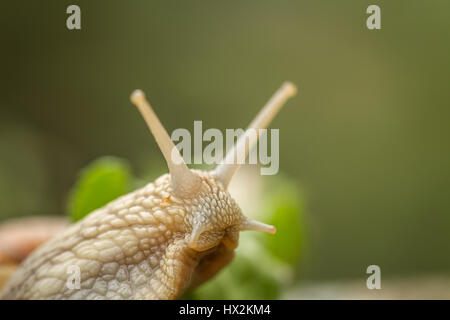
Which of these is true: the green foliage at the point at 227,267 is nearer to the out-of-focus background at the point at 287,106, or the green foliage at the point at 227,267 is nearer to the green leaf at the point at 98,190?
the green leaf at the point at 98,190

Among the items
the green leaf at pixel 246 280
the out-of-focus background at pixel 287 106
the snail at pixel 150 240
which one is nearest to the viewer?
the snail at pixel 150 240

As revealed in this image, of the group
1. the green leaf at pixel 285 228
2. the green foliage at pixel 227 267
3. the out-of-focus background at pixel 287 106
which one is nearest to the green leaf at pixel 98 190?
the green foliage at pixel 227 267

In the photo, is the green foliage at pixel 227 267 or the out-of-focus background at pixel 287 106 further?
the out-of-focus background at pixel 287 106

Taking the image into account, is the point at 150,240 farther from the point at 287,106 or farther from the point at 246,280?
the point at 287,106

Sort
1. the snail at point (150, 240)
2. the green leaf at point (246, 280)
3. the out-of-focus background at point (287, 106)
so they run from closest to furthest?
the snail at point (150, 240) < the green leaf at point (246, 280) < the out-of-focus background at point (287, 106)

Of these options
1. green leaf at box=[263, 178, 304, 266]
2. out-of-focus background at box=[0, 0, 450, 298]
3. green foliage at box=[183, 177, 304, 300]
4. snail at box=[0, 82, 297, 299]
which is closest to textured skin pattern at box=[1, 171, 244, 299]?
snail at box=[0, 82, 297, 299]

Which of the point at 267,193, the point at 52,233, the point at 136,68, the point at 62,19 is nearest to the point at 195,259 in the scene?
the point at 52,233

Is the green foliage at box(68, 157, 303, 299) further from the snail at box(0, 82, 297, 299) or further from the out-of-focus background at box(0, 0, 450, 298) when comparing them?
the out-of-focus background at box(0, 0, 450, 298)
